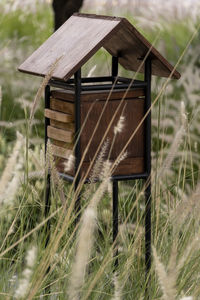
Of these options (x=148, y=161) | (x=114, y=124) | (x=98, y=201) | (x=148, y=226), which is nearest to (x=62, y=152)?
(x=114, y=124)

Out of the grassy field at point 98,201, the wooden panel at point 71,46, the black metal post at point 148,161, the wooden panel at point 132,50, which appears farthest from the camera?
the black metal post at point 148,161

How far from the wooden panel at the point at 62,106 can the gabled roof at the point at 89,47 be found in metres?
0.16

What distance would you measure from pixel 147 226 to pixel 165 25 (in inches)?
211

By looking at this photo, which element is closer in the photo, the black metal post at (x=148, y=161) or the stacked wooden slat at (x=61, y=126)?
the stacked wooden slat at (x=61, y=126)

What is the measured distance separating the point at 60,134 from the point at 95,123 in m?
0.20

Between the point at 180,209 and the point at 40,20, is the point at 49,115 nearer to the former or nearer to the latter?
the point at 180,209

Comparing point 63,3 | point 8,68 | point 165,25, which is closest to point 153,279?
point 63,3

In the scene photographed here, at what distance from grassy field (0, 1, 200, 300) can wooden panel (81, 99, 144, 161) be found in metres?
0.09

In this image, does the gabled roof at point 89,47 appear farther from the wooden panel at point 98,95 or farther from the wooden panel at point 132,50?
the wooden panel at point 98,95

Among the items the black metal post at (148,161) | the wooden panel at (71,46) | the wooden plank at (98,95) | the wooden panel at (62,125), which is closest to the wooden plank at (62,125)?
the wooden panel at (62,125)

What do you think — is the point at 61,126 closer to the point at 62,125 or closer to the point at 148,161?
the point at 62,125

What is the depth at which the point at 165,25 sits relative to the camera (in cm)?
880

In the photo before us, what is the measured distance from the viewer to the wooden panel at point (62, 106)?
3526mm

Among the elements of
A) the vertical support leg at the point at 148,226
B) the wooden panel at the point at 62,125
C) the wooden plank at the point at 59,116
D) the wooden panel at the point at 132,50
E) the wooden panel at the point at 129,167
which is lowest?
the vertical support leg at the point at 148,226
